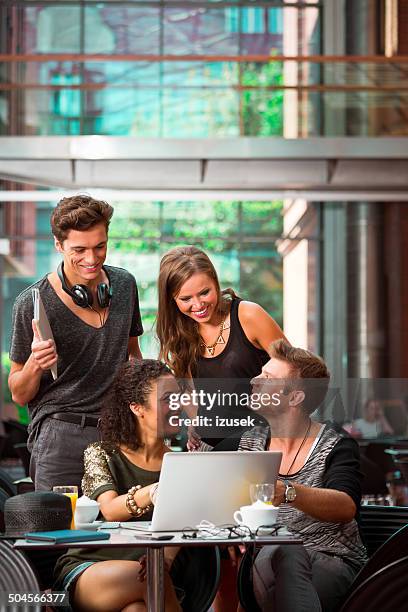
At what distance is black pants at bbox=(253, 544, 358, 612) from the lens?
290cm

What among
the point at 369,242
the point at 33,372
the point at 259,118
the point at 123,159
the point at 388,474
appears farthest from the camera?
the point at 369,242

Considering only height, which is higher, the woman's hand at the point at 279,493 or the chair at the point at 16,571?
the woman's hand at the point at 279,493

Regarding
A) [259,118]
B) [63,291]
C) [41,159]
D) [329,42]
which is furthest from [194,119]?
[63,291]

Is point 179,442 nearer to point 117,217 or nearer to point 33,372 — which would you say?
point 33,372

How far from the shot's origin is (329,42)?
590 inches

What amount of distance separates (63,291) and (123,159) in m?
8.27

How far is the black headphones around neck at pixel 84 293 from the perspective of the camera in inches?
143

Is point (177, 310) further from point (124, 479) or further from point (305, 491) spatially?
point (305, 491)

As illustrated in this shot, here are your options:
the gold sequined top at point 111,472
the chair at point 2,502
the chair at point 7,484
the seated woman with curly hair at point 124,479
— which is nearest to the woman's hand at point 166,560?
the seated woman with curly hair at point 124,479

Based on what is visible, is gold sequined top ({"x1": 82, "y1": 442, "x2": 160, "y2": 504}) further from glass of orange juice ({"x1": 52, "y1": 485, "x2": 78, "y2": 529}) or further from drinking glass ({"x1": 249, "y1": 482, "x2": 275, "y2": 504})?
drinking glass ({"x1": 249, "y1": 482, "x2": 275, "y2": 504})

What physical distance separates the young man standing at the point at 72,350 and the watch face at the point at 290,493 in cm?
98

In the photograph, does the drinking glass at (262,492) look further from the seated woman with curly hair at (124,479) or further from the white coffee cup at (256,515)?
the seated woman with curly hair at (124,479)

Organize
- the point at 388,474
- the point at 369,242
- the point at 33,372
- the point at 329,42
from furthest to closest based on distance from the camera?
the point at 329,42 → the point at 369,242 → the point at 388,474 → the point at 33,372

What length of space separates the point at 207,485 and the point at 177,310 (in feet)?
3.15
